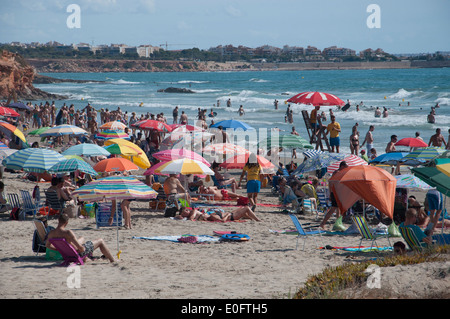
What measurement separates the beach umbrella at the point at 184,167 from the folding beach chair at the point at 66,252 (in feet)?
11.6

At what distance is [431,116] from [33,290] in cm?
2575

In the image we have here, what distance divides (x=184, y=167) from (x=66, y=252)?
376 centimetres

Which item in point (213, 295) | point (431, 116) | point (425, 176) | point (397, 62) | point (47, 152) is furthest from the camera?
point (397, 62)

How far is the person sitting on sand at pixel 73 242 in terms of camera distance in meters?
7.29

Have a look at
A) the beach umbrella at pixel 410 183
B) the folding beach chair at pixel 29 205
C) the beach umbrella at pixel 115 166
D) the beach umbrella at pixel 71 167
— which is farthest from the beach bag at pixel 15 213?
the beach umbrella at pixel 410 183

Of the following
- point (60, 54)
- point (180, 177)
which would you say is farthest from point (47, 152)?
point (60, 54)

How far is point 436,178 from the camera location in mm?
7715

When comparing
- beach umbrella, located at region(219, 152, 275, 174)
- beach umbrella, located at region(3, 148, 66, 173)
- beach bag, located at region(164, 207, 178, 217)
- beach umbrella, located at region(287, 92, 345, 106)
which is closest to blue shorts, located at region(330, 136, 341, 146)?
beach umbrella, located at region(287, 92, 345, 106)

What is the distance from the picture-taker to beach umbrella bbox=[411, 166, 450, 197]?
7555 millimetres

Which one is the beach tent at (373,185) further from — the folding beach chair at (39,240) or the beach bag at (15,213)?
the beach bag at (15,213)

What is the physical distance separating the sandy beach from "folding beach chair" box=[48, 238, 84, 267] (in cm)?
16

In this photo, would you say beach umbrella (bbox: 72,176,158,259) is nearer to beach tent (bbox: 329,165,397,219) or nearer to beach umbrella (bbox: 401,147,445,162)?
beach tent (bbox: 329,165,397,219)
